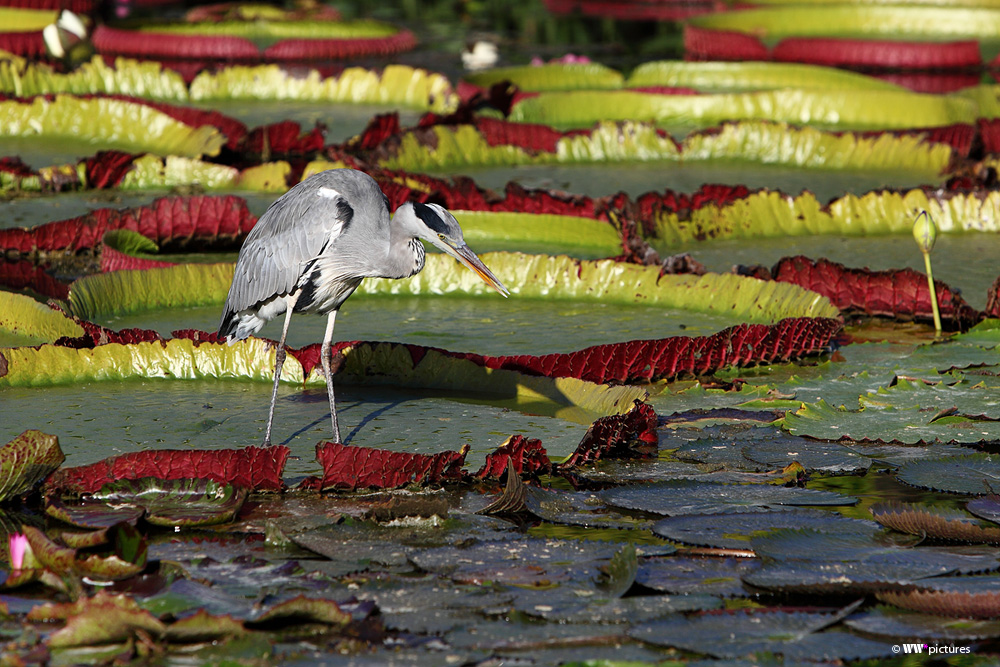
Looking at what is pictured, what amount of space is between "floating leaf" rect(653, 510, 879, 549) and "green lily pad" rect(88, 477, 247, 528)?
1.28 meters

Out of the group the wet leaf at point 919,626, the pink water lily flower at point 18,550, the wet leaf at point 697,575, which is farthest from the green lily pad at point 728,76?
the pink water lily flower at point 18,550

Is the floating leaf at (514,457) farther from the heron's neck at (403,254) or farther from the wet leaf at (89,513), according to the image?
the wet leaf at (89,513)

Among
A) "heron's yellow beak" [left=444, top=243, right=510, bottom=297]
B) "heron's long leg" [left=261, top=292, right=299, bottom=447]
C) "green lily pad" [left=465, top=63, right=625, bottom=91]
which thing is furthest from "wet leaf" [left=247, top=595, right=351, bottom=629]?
"green lily pad" [left=465, top=63, right=625, bottom=91]

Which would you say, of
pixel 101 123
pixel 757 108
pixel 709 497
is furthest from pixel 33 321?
Result: pixel 757 108

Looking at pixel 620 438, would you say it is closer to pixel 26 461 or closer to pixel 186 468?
pixel 186 468

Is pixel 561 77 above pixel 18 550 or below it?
above

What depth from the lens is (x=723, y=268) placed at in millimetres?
6113

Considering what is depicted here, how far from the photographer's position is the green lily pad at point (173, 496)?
3461 millimetres

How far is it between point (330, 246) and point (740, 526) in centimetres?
184

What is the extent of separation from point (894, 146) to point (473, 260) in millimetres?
5032

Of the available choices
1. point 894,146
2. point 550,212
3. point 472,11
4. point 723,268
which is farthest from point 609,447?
point 472,11

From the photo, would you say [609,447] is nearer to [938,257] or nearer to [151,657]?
[151,657]

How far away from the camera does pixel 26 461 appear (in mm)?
3432

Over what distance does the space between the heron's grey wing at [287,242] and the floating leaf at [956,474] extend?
2.16 metres
